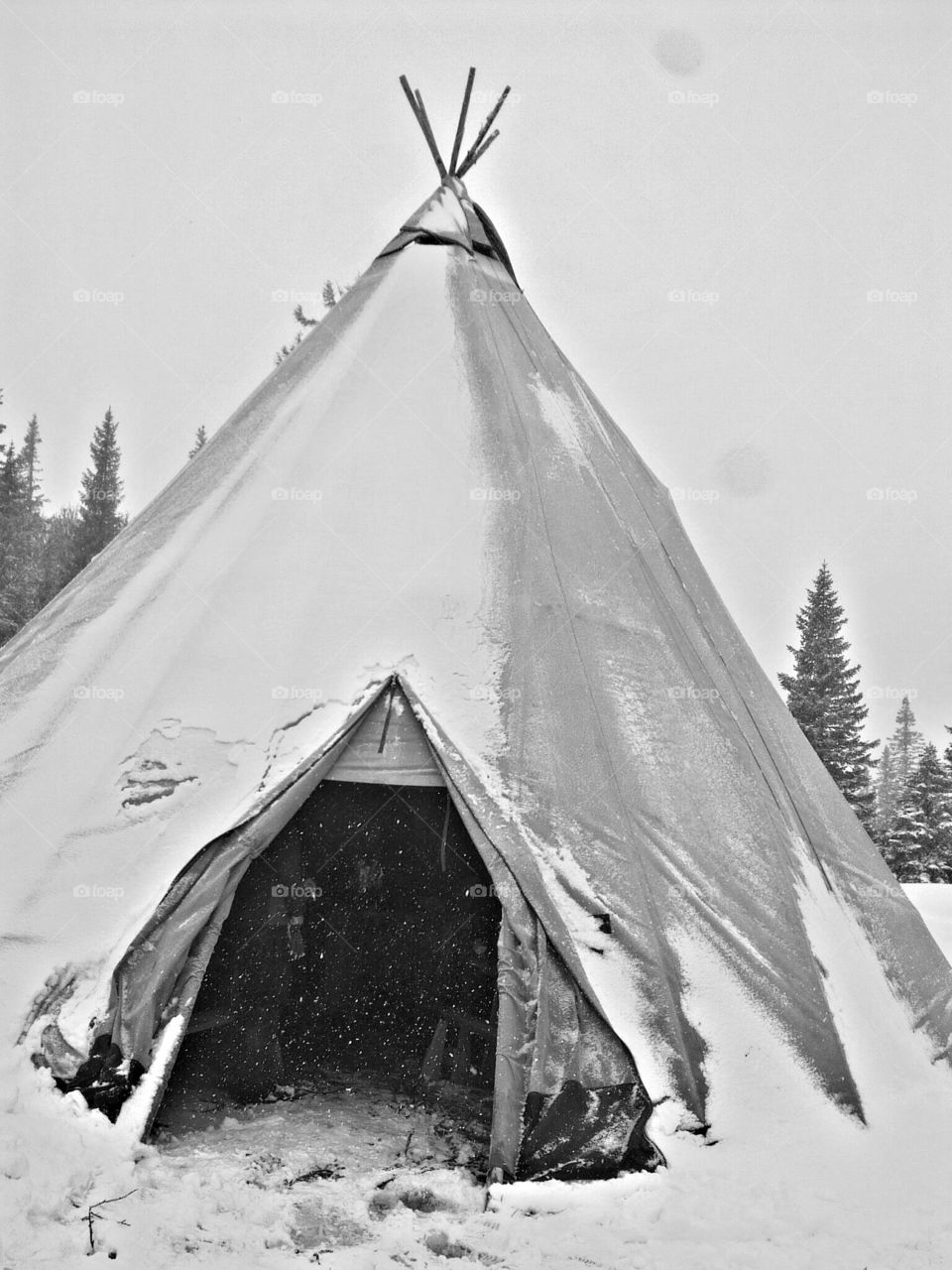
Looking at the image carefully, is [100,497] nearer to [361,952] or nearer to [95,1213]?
[361,952]

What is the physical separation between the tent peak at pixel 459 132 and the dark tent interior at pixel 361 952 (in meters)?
4.57

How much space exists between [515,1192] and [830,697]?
24.4 meters

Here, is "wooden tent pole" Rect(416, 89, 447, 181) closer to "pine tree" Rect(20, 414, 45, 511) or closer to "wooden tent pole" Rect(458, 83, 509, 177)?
"wooden tent pole" Rect(458, 83, 509, 177)

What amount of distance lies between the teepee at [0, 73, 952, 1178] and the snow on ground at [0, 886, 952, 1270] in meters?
0.11

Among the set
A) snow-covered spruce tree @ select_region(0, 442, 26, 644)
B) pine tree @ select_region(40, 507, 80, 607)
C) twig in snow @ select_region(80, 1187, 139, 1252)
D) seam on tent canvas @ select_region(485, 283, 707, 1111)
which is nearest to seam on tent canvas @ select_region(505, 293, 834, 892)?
seam on tent canvas @ select_region(485, 283, 707, 1111)

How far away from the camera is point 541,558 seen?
5.15m

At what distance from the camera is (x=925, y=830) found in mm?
24578

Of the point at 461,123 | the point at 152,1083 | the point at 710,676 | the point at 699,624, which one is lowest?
the point at 152,1083

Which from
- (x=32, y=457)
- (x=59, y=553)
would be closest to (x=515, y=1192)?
(x=59, y=553)

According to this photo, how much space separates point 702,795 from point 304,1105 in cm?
248

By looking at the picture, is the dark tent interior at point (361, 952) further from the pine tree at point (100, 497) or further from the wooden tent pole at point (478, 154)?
the pine tree at point (100, 497)

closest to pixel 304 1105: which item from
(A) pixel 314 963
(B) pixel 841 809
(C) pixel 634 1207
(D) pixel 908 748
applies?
(A) pixel 314 963

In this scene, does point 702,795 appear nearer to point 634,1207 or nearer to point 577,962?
point 577,962

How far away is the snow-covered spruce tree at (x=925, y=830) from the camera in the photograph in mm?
24422
